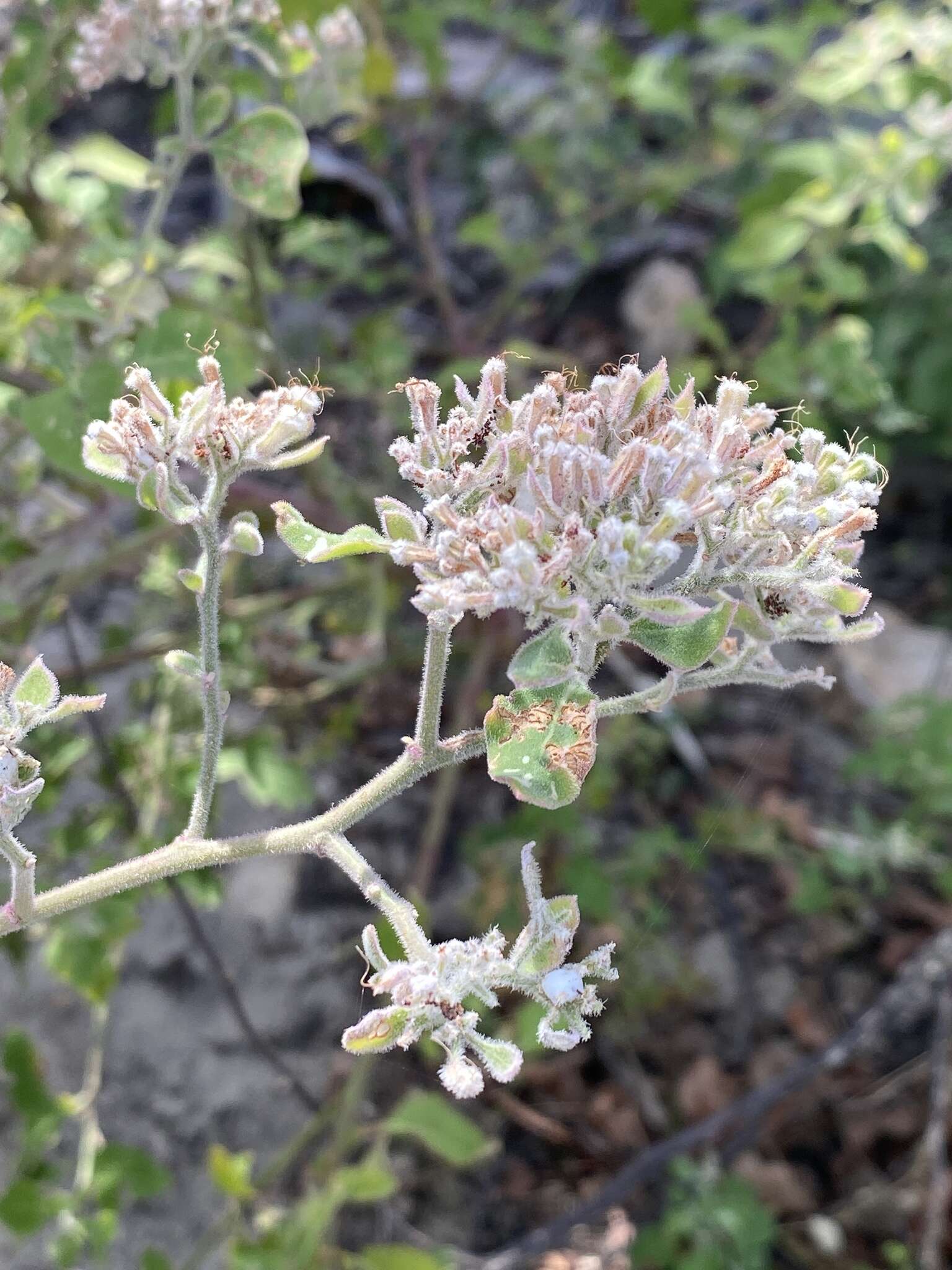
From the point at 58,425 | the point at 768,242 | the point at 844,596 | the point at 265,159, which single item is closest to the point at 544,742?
the point at 844,596

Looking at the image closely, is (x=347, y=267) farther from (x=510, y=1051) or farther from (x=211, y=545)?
(x=510, y=1051)

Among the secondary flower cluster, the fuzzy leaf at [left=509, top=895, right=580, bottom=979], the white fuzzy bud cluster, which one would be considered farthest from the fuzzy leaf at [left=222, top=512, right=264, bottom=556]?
the white fuzzy bud cluster

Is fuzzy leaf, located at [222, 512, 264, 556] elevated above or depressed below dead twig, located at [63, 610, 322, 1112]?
above

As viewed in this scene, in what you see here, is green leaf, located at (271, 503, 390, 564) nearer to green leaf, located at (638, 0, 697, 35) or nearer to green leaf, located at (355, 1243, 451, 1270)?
green leaf, located at (355, 1243, 451, 1270)

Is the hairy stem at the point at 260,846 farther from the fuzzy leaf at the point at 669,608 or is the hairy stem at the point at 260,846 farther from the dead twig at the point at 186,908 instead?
the dead twig at the point at 186,908

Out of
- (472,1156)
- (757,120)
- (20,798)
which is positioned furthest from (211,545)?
(757,120)

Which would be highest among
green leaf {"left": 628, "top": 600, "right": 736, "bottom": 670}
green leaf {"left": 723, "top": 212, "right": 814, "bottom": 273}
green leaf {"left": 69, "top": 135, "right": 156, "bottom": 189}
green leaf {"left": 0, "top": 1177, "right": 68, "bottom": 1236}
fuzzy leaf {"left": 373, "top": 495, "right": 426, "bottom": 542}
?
green leaf {"left": 723, "top": 212, "right": 814, "bottom": 273}

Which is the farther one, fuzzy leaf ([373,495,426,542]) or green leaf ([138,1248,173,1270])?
green leaf ([138,1248,173,1270])
